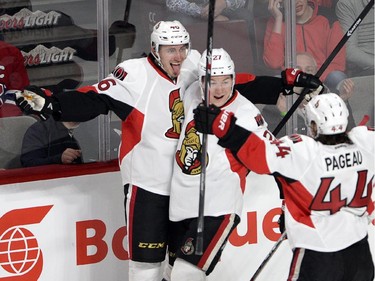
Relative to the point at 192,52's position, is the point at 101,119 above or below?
below

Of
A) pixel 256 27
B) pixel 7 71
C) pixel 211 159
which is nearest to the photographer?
pixel 211 159

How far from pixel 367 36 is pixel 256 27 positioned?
1.83 feet

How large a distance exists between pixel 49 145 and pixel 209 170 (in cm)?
86

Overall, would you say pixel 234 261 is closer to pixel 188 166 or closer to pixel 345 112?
pixel 188 166

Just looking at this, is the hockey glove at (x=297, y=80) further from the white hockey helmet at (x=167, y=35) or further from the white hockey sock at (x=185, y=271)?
the white hockey sock at (x=185, y=271)

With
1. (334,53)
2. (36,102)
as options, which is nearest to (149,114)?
(36,102)

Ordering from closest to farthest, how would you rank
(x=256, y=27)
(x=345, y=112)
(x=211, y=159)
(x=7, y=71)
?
(x=345, y=112) → (x=211, y=159) → (x=7, y=71) → (x=256, y=27)

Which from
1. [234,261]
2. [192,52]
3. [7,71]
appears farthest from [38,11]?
[234,261]

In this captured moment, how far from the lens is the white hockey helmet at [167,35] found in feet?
20.0

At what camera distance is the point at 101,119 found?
6.62 m

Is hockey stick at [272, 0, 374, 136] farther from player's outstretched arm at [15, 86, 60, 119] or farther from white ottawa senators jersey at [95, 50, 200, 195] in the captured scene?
player's outstretched arm at [15, 86, 60, 119]

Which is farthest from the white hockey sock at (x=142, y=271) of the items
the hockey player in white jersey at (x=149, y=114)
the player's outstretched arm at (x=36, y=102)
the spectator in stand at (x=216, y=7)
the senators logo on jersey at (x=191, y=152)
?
the spectator in stand at (x=216, y=7)

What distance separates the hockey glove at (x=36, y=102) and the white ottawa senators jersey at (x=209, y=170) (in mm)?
566

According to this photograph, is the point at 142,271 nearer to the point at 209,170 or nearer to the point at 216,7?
the point at 209,170
